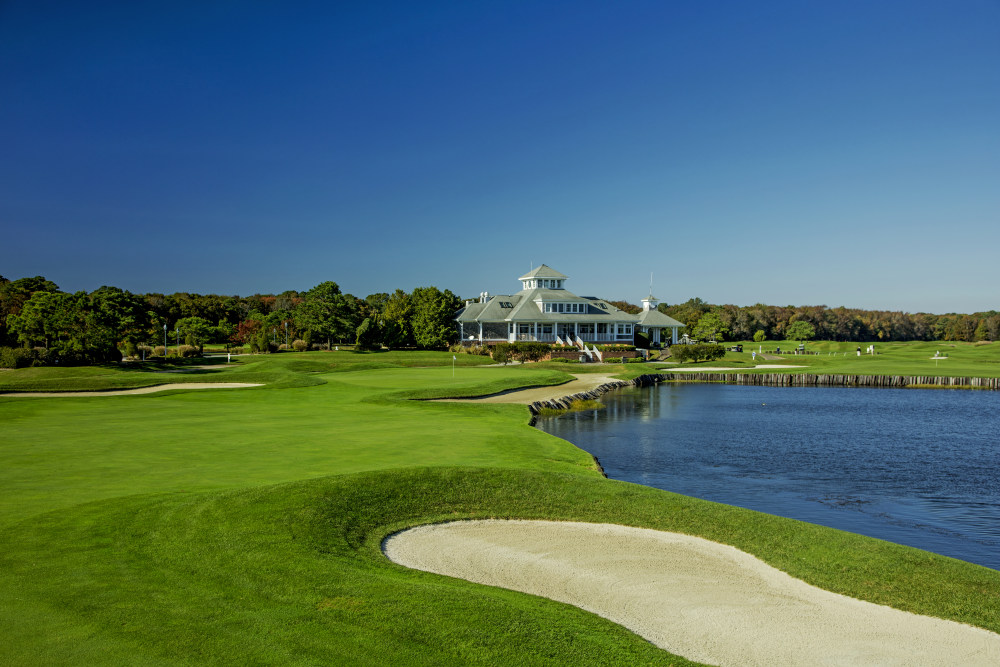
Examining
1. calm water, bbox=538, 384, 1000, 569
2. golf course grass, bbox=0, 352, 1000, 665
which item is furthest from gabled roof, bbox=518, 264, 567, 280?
golf course grass, bbox=0, 352, 1000, 665

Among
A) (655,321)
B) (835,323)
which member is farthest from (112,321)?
(835,323)

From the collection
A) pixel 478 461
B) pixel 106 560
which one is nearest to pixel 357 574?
pixel 106 560

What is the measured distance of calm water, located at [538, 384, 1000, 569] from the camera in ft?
57.1

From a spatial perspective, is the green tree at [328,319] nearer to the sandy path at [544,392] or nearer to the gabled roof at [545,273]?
the gabled roof at [545,273]

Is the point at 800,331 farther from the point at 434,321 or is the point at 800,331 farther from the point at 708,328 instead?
the point at 434,321

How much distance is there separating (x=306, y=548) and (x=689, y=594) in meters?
6.07

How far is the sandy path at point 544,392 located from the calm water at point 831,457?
8.46ft

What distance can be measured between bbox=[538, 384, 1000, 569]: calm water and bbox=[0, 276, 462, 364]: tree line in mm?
34454

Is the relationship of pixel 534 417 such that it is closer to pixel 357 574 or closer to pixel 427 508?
pixel 427 508

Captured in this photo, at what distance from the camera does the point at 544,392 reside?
4212cm

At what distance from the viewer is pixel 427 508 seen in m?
13.9

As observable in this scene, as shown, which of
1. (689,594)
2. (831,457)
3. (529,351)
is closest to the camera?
(689,594)

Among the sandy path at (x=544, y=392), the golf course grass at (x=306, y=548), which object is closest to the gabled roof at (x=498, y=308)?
the sandy path at (x=544, y=392)

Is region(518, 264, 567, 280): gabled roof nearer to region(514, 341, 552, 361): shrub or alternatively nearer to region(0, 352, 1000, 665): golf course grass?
region(514, 341, 552, 361): shrub
